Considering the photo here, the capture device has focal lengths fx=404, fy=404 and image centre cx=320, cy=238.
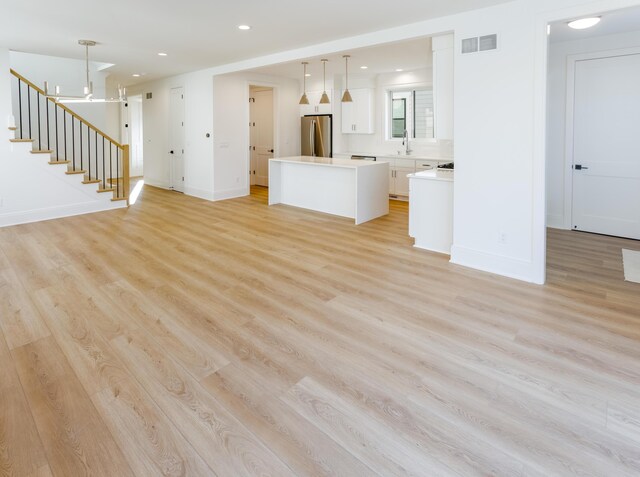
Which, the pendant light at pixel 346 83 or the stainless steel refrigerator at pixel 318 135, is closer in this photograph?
the pendant light at pixel 346 83

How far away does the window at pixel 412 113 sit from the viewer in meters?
8.38

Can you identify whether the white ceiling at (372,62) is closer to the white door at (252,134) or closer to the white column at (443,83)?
the white column at (443,83)

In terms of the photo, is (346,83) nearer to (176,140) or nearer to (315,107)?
(315,107)

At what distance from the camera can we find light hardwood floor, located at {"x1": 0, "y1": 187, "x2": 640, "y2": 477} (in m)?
1.77

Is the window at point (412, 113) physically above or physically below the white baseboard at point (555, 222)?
above

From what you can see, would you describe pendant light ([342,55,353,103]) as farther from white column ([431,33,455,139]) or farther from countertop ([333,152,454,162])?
white column ([431,33,455,139])

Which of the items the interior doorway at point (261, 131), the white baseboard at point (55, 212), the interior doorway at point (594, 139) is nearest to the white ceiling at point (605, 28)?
the interior doorway at point (594, 139)

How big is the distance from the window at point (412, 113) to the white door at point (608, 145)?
313 centimetres

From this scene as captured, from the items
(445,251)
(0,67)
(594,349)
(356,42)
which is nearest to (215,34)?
(356,42)

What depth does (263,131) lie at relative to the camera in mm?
10367

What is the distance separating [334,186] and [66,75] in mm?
6149

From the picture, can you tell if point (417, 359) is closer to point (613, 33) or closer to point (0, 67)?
point (613, 33)

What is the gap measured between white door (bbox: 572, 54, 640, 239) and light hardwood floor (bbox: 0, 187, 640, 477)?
136 centimetres

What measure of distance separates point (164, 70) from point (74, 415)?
7.80m
